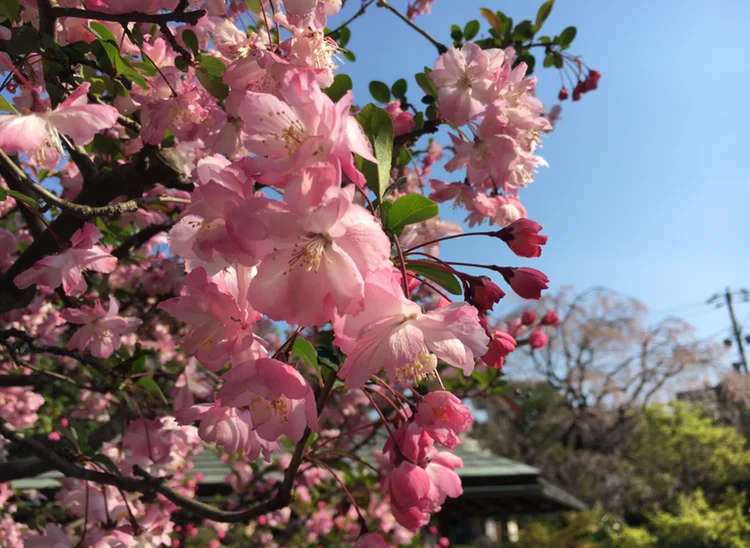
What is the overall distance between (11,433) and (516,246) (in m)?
1.63

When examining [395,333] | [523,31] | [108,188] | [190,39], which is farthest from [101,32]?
[523,31]

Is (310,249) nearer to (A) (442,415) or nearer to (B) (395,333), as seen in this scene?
(B) (395,333)

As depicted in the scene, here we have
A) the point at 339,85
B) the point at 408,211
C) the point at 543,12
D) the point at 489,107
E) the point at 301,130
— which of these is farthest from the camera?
the point at 543,12

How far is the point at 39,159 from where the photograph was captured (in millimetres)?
1257

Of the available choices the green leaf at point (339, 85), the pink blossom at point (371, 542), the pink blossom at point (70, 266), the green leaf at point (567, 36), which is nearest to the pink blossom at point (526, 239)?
the green leaf at point (339, 85)

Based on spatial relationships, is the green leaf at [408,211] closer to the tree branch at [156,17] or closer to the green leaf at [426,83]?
the tree branch at [156,17]

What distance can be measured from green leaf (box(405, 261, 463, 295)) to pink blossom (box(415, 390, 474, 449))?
6.6 inches

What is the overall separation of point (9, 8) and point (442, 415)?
1.37m

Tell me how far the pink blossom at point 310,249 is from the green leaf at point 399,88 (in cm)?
133

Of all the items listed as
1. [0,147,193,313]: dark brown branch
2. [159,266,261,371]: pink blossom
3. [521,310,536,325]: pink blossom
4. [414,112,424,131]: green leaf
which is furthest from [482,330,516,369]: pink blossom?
[521,310,536,325]: pink blossom

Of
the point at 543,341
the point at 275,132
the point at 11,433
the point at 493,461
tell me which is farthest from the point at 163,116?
the point at 493,461

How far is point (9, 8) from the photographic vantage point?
4.38ft

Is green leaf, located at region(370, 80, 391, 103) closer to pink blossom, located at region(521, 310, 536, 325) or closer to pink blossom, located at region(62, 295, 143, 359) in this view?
pink blossom, located at region(62, 295, 143, 359)

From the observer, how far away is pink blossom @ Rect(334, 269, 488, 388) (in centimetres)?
69
